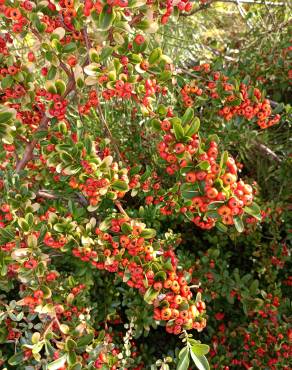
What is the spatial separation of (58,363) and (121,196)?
0.67 metres

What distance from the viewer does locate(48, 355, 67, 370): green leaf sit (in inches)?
52.4

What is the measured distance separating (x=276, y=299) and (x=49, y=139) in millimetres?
1642

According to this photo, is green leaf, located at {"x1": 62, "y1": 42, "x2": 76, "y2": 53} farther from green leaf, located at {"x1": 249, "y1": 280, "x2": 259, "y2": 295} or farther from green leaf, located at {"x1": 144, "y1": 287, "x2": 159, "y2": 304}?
green leaf, located at {"x1": 249, "y1": 280, "x2": 259, "y2": 295}

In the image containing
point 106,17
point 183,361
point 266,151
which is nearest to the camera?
point 106,17

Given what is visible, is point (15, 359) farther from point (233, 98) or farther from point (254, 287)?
point (233, 98)

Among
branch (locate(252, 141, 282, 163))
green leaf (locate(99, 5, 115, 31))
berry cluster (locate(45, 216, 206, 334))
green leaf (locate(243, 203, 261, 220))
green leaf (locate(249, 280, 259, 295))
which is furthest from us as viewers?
branch (locate(252, 141, 282, 163))

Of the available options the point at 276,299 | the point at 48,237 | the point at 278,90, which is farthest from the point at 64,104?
the point at 278,90

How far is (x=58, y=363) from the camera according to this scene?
4.50 ft

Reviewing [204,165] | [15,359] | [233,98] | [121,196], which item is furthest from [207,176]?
[15,359]

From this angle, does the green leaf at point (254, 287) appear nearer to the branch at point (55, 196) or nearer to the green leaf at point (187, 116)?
the branch at point (55, 196)

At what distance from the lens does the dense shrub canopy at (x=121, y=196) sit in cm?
136

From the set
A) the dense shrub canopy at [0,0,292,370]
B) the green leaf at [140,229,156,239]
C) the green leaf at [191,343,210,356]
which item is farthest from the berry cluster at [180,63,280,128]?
the green leaf at [191,343,210,356]

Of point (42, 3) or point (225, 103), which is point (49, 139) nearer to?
point (42, 3)

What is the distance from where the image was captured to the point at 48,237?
1.62 m
